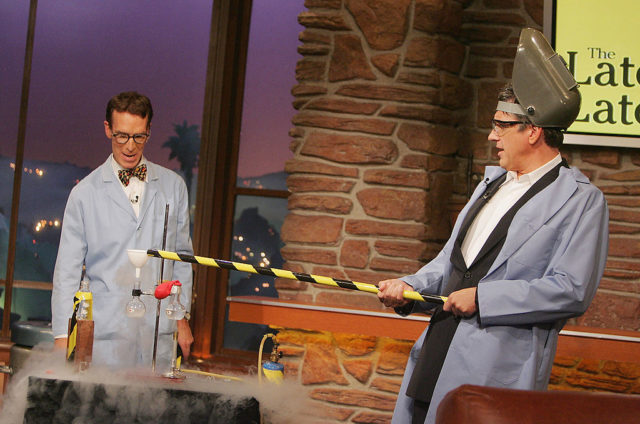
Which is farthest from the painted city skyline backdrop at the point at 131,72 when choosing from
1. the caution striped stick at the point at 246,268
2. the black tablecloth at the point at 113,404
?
the black tablecloth at the point at 113,404

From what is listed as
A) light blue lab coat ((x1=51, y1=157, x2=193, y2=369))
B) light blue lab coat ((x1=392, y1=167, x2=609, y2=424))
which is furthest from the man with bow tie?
light blue lab coat ((x1=392, y1=167, x2=609, y2=424))

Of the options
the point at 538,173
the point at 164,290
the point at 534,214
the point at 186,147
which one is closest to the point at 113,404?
the point at 164,290

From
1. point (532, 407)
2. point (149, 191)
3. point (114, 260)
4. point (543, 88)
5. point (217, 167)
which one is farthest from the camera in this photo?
point (217, 167)

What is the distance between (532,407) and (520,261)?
0.90 m

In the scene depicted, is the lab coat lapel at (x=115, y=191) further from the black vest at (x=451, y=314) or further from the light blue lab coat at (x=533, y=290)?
the light blue lab coat at (x=533, y=290)

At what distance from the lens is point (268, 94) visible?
4.91m

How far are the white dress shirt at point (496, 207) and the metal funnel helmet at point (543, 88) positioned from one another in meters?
0.14

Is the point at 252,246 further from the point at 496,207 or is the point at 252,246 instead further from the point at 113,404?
the point at 113,404

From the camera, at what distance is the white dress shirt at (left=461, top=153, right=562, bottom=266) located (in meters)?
2.44

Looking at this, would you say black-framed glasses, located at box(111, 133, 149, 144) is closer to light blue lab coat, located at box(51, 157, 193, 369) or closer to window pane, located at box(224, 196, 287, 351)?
light blue lab coat, located at box(51, 157, 193, 369)

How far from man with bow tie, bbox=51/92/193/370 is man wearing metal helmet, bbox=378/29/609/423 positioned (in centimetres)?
85

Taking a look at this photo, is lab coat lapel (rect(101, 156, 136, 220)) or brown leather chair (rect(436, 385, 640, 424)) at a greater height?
lab coat lapel (rect(101, 156, 136, 220))

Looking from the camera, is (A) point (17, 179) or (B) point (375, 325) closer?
(B) point (375, 325)

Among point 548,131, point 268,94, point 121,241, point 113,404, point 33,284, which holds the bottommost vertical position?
point 113,404
